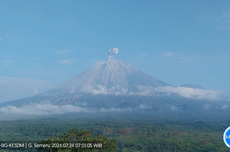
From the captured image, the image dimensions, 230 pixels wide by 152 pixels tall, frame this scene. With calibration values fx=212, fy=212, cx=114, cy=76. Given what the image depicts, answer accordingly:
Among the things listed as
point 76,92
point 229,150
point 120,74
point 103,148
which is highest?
point 120,74

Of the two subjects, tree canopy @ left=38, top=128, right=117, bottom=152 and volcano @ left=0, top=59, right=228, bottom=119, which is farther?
volcano @ left=0, top=59, right=228, bottom=119

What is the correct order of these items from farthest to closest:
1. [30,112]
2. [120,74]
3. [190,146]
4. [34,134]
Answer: [120,74], [30,112], [34,134], [190,146]

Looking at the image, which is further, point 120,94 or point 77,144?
point 120,94

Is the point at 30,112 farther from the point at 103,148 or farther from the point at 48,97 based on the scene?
the point at 103,148

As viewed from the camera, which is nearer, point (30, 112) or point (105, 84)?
point (30, 112)

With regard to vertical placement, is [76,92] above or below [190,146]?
above

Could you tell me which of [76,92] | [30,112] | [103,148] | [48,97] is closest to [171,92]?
[76,92]

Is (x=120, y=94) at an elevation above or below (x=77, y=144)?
above

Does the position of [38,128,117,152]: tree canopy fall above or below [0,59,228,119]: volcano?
below

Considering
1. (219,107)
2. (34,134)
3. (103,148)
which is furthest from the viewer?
(219,107)

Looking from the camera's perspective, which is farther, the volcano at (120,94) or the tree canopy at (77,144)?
the volcano at (120,94)

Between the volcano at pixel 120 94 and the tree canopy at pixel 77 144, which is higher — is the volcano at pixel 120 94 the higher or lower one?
the higher one
